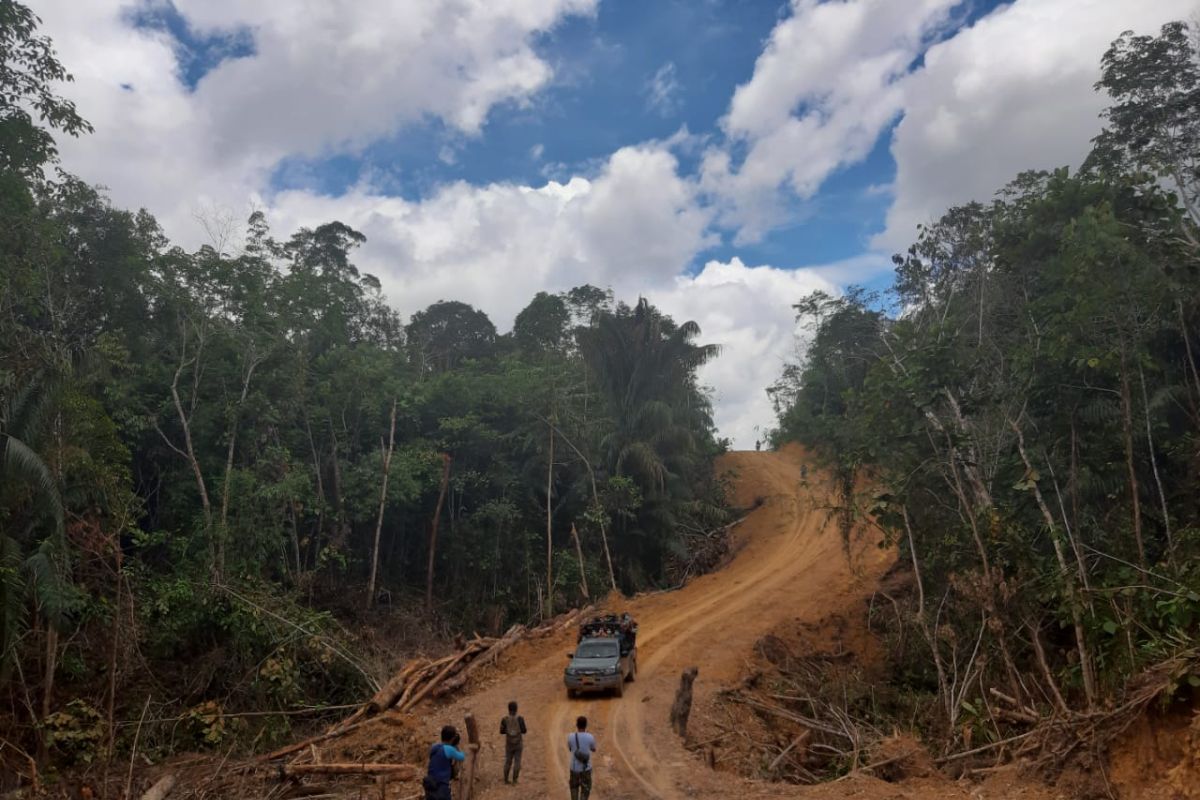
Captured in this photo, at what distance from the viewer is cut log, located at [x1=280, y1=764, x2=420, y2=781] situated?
12273mm

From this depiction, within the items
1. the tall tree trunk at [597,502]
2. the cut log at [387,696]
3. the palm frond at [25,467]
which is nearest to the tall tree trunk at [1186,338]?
the cut log at [387,696]

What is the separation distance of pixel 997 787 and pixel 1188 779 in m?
2.36

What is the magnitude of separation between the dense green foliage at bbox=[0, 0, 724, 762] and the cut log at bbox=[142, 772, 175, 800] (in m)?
2.34

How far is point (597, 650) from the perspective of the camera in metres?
17.5

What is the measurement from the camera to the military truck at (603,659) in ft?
54.4

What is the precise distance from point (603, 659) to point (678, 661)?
3.97m

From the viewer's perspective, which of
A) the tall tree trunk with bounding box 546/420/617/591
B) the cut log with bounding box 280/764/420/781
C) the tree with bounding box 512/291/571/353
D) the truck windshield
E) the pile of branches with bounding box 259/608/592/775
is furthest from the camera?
the tree with bounding box 512/291/571/353

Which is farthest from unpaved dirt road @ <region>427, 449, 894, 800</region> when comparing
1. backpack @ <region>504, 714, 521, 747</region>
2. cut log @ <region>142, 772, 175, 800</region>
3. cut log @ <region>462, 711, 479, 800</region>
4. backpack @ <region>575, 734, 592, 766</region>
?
cut log @ <region>142, 772, 175, 800</region>

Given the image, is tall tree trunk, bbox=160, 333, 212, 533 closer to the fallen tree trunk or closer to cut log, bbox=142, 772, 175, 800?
the fallen tree trunk

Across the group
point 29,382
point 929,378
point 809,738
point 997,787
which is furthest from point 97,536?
point 929,378

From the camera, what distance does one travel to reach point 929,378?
1662cm

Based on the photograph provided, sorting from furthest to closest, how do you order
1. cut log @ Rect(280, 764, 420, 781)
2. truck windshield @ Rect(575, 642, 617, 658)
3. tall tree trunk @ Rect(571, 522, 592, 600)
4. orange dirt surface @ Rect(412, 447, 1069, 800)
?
1. tall tree trunk @ Rect(571, 522, 592, 600)
2. truck windshield @ Rect(575, 642, 617, 658)
3. cut log @ Rect(280, 764, 420, 781)
4. orange dirt surface @ Rect(412, 447, 1069, 800)

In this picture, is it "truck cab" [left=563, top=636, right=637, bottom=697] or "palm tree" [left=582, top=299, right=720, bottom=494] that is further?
"palm tree" [left=582, top=299, right=720, bottom=494]

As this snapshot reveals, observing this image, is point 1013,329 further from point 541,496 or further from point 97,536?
point 97,536
